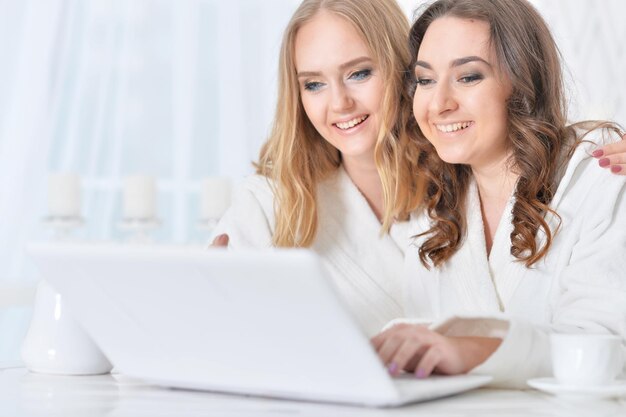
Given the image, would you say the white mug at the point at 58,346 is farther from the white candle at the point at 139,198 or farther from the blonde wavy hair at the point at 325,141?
the white candle at the point at 139,198

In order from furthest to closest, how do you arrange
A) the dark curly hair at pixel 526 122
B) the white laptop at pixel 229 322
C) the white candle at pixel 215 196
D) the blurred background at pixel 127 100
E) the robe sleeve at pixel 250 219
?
the blurred background at pixel 127 100 → the white candle at pixel 215 196 → the robe sleeve at pixel 250 219 → the dark curly hair at pixel 526 122 → the white laptop at pixel 229 322

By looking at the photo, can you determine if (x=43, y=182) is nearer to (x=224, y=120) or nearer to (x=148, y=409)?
(x=224, y=120)

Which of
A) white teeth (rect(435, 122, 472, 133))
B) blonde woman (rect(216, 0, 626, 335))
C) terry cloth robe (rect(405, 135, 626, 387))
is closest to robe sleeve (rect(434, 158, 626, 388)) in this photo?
terry cloth robe (rect(405, 135, 626, 387))

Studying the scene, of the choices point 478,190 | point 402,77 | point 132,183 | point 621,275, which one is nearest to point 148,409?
point 621,275

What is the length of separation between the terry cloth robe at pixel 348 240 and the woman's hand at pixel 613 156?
1.74ft

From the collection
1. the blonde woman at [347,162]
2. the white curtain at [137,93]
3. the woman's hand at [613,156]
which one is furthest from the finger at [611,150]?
the white curtain at [137,93]

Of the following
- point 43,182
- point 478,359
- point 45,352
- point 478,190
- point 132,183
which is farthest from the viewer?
point 43,182

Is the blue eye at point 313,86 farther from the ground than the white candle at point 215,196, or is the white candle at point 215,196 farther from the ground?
the blue eye at point 313,86

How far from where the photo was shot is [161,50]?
4.43m

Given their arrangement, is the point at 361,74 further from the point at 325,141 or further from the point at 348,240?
the point at 348,240

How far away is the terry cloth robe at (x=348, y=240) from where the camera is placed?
2041 millimetres

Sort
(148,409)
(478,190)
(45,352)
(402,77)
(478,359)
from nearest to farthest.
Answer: (148,409) → (478,359) → (45,352) → (478,190) → (402,77)

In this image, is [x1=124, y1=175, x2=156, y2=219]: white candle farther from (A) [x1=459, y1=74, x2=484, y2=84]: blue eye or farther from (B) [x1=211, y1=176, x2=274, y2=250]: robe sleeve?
(A) [x1=459, y1=74, x2=484, y2=84]: blue eye

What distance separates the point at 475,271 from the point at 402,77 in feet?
1.60
